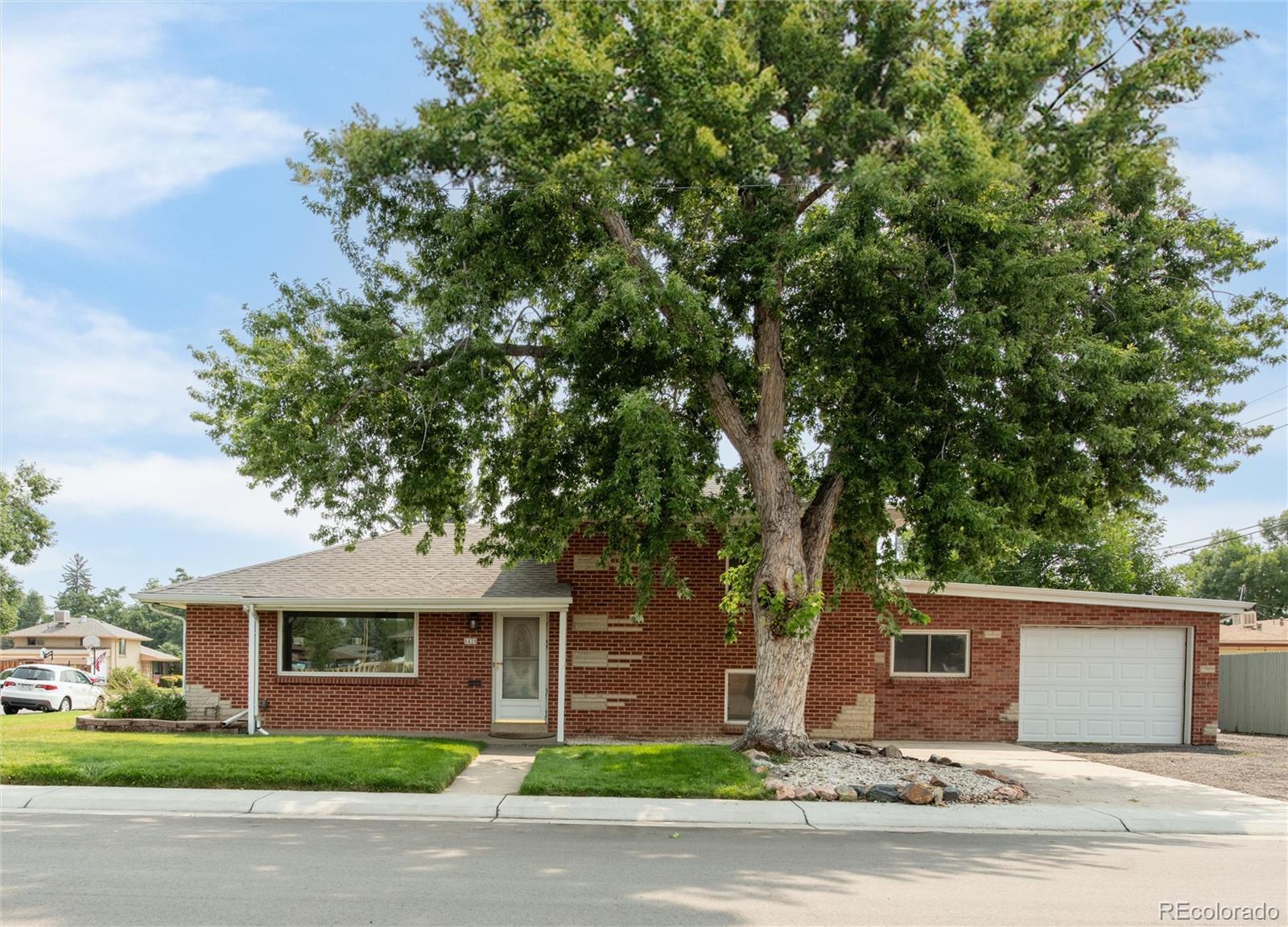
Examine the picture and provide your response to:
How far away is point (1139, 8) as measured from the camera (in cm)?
1349

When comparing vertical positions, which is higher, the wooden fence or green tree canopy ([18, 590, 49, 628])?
the wooden fence

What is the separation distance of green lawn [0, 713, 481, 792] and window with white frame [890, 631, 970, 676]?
8252 mm

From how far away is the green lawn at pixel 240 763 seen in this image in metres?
12.3

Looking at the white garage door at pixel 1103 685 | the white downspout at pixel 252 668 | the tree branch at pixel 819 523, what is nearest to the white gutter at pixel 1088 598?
the white garage door at pixel 1103 685

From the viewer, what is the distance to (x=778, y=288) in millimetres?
13664

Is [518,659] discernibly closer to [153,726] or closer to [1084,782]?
[153,726]

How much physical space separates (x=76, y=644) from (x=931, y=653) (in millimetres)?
51562

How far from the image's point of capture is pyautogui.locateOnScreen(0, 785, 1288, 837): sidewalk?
11086 mm

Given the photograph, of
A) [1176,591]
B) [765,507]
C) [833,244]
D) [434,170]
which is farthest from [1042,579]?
[434,170]

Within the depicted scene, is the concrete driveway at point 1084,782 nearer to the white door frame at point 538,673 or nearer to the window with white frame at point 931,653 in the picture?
the window with white frame at point 931,653

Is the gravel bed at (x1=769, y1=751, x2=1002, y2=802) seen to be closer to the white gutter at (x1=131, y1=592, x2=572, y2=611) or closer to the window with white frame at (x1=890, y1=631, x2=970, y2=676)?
the window with white frame at (x1=890, y1=631, x2=970, y2=676)

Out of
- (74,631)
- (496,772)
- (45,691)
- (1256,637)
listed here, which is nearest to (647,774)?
(496,772)

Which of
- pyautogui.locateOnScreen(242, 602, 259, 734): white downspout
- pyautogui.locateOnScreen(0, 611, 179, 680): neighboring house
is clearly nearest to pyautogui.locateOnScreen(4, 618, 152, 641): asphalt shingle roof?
pyautogui.locateOnScreen(0, 611, 179, 680): neighboring house

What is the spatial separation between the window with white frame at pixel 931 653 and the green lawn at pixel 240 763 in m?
8.25
